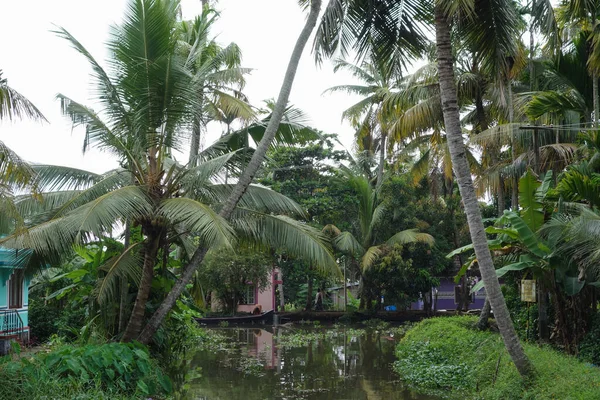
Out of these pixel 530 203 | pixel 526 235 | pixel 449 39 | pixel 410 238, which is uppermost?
pixel 449 39

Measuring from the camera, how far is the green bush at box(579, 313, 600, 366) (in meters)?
11.1

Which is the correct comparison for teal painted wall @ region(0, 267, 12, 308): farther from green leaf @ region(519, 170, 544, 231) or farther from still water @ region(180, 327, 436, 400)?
green leaf @ region(519, 170, 544, 231)

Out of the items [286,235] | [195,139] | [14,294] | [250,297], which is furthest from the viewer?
[250,297]

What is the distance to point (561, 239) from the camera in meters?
11.5

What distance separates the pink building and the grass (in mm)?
18304

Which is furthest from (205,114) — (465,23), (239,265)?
(239,265)

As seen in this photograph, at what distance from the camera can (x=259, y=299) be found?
1507 inches

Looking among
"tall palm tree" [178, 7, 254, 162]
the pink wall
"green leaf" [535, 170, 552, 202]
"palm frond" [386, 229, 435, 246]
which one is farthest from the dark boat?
"green leaf" [535, 170, 552, 202]

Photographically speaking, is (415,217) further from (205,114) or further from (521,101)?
(205,114)

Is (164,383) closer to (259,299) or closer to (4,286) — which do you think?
(4,286)

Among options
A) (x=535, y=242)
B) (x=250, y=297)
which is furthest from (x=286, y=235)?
(x=250, y=297)

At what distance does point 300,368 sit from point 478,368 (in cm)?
514

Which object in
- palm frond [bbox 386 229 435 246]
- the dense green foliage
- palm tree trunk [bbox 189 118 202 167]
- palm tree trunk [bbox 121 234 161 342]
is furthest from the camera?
the dense green foliage

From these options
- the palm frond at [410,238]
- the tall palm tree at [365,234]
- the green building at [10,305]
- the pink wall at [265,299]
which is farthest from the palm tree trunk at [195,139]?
the pink wall at [265,299]
